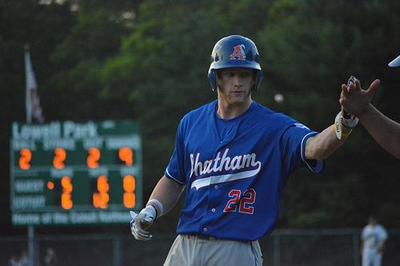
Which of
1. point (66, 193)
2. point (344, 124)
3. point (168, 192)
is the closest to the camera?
point (344, 124)

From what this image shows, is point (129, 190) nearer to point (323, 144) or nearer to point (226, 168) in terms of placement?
point (226, 168)

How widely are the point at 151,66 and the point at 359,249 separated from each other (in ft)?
58.6

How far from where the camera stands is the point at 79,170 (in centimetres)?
1975

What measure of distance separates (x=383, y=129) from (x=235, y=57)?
1202 millimetres

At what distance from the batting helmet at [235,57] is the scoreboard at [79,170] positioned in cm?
1370

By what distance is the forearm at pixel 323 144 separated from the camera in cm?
513

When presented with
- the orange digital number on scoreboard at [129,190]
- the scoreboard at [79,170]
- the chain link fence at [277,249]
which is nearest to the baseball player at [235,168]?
the scoreboard at [79,170]

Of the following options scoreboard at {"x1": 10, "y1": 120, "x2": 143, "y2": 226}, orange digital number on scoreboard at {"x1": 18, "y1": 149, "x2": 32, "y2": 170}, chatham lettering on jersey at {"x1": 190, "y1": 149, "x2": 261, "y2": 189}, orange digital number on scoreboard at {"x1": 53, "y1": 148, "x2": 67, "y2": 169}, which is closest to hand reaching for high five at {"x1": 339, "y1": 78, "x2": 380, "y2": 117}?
chatham lettering on jersey at {"x1": 190, "y1": 149, "x2": 261, "y2": 189}

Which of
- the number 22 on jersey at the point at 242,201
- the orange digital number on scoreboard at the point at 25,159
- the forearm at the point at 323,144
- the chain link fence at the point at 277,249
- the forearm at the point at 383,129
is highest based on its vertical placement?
the forearm at the point at 383,129

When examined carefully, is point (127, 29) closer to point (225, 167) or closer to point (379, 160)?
point (379, 160)

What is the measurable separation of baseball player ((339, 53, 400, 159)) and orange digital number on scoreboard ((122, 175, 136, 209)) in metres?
15.0

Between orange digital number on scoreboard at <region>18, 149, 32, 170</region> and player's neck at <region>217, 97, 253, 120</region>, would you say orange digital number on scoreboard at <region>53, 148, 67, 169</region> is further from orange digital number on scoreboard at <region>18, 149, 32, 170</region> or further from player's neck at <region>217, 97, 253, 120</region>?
player's neck at <region>217, 97, 253, 120</region>

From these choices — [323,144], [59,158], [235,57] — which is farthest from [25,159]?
[323,144]

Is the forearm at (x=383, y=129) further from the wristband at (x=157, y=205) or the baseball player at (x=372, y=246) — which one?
the baseball player at (x=372, y=246)
